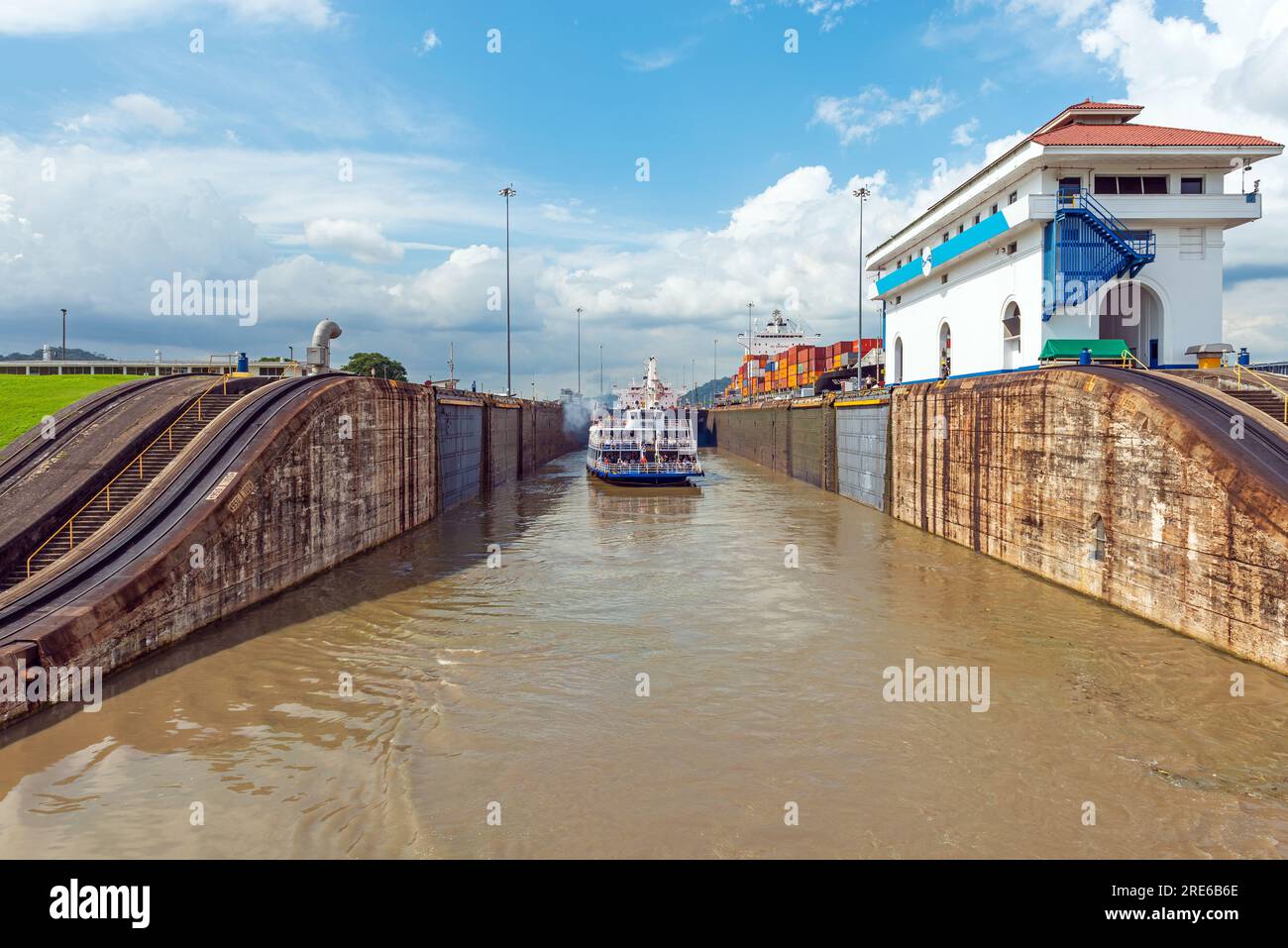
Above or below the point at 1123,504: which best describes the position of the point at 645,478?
below

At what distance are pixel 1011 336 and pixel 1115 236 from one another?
18.4 ft

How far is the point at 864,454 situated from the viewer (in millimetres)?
38281

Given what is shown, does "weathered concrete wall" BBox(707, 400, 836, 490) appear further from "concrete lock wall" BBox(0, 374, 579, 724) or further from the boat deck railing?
"concrete lock wall" BBox(0, 374, 579, 724)

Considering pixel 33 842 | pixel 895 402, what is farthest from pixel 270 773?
pixel 895 402

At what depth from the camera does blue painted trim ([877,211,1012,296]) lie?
2945 cm

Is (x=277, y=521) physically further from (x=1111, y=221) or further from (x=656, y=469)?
(x=1111, y=221)

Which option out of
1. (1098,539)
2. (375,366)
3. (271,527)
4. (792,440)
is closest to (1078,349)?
(1098,539)

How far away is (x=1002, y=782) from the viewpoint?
31.0 ft

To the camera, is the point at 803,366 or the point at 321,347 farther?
the point at 803,366

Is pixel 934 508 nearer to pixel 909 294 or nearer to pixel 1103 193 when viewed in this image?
pixel 1103 193

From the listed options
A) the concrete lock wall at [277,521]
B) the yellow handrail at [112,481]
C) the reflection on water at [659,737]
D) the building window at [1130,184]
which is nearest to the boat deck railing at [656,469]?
the concrete lock wall at [277,521]

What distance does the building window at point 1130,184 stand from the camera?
2806 centimetres

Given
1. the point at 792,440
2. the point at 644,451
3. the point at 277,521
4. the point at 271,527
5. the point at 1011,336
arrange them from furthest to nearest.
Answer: the point at 792,440
the point at 644,451
the point at 1011,336
the point at 277,521
the point at 271,527

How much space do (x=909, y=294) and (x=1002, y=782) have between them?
1518 inches
